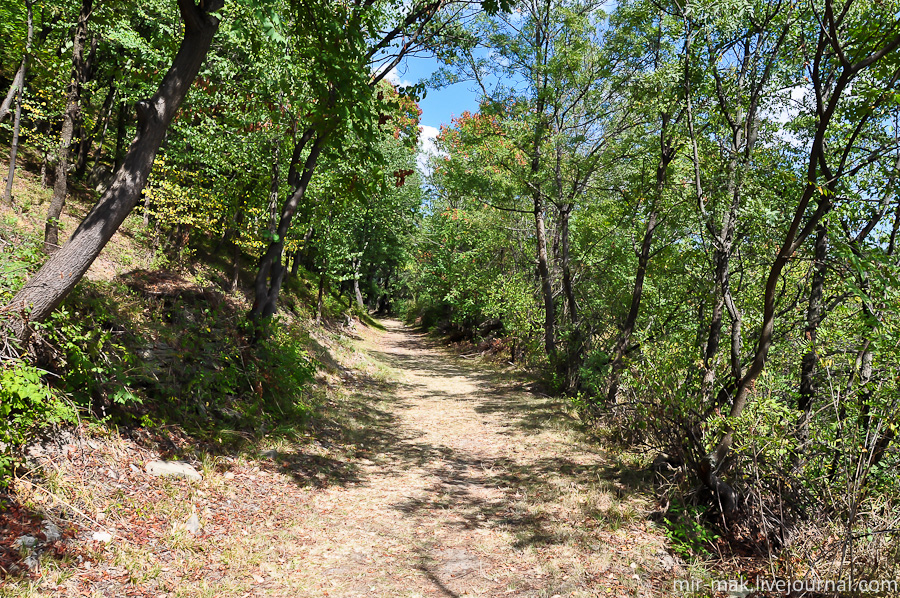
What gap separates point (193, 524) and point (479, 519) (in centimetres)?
325

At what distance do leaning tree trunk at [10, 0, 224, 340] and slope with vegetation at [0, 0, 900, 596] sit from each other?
21 millimetres

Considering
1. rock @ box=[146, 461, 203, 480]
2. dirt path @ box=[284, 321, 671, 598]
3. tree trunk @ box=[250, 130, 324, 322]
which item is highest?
tree trunk @ box=[250, 130, 324, 322]

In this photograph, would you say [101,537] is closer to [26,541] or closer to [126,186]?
[26,541]

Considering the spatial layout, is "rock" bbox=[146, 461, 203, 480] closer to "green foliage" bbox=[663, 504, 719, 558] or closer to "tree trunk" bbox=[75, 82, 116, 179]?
"green foliage" bbox=[663, 504, 719, 558]

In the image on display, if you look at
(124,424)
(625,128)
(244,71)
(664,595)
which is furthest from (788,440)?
(244,71)

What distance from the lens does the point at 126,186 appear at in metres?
4.52

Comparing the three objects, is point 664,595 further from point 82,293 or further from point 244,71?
point 244,71

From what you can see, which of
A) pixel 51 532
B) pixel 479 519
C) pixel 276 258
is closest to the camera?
pixel 51 532

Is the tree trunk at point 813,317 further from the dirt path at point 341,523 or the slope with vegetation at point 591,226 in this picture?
the dirt path at point 341,523

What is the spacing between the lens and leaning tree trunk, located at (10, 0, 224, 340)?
4.38 m

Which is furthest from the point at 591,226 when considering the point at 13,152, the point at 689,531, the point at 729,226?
the point at 13,152

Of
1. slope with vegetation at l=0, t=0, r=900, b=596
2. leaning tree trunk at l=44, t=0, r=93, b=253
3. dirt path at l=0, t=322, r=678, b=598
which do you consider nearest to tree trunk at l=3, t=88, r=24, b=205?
slope with vegetation at l=0, t=0, r=900, b=596

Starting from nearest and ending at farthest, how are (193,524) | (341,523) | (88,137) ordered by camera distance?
(193,524) → (341,523) → (88,137)

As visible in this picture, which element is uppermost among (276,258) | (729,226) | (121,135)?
(121,135)
